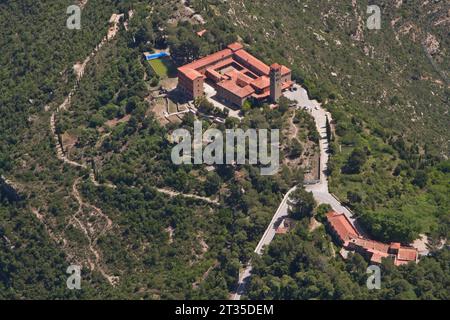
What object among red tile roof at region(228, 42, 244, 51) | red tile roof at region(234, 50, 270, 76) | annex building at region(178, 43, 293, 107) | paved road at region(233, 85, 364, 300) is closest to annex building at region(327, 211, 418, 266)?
paved road at region(233, 85, 364, 300)

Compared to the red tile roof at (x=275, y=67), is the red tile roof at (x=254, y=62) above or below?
below

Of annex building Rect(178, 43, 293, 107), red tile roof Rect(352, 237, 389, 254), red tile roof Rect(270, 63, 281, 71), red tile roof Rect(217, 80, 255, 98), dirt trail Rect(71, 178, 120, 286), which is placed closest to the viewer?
red tile roof Rect(352, 237, 389, 254)

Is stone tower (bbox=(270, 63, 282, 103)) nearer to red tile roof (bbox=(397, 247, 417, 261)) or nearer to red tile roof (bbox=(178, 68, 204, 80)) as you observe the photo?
red tile roof (bbox=(178, 68, 204, 80))

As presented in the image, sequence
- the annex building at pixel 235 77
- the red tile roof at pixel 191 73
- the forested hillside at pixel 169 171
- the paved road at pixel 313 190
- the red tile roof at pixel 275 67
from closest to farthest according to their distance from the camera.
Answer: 1. the forested hillside at pixel 169 171
2. the paved road at pixel 313 190
3. the red tile roof at pixel 275 67
4. the annex building at pixel 235 77
5. the red tile roof at pixel 191 73

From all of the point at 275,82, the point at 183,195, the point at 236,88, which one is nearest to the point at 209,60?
the point at 236,88

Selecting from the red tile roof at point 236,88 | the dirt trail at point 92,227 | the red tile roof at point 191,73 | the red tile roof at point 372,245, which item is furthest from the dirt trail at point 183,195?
the red tile roof at point 372,245

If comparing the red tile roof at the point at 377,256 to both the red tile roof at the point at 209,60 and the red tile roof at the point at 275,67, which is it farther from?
the red tile roof at the point at 209,60
